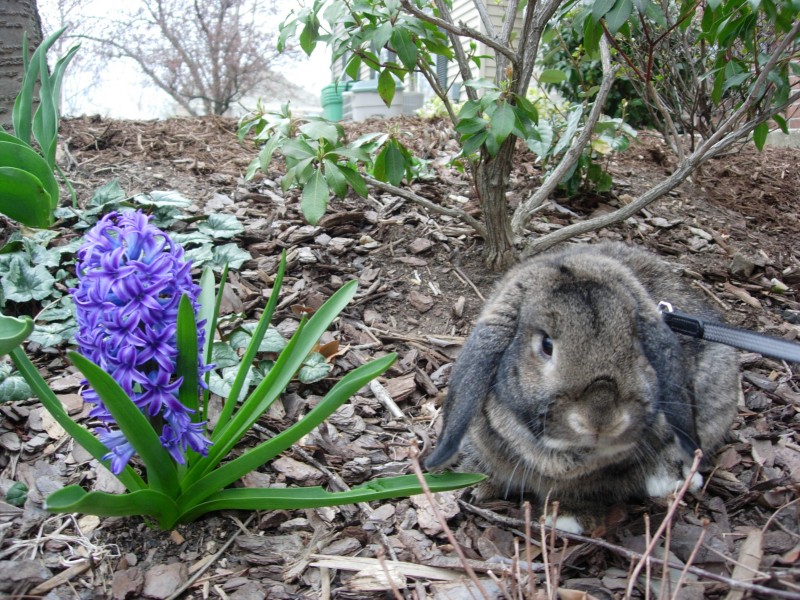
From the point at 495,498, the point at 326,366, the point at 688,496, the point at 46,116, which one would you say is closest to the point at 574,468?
the point at 495,498

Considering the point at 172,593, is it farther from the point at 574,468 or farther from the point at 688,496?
the point at 688,496

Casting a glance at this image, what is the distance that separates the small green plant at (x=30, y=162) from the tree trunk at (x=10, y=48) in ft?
3.59

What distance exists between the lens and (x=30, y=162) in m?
2.73

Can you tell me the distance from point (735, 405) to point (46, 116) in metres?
3.35

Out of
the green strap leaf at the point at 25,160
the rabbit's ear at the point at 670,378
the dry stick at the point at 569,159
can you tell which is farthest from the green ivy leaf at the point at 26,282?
the rabbit's ear at the point at 670,378

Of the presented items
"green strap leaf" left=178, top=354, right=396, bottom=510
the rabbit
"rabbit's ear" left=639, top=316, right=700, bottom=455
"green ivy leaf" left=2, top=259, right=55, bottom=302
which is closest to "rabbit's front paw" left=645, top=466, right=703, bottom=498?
the rabbit

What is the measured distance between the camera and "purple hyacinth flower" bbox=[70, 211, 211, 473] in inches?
71.3

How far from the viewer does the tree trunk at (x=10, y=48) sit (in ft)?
13.3

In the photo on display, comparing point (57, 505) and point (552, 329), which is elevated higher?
point (552, 329)

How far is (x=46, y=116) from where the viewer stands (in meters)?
3.06

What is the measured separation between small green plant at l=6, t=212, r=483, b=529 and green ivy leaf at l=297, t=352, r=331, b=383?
65 centimetres

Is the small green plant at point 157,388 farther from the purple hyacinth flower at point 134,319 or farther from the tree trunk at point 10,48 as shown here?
the tree trunk at point 10,48

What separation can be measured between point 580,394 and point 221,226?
8.90 ft

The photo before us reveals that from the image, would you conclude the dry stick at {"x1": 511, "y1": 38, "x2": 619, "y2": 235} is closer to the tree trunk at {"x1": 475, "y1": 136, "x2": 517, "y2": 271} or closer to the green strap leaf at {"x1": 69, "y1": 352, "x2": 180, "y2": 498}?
the tree trunk at {"x1": 475, "y1": 136, "x2": 517, "y2": 271}
